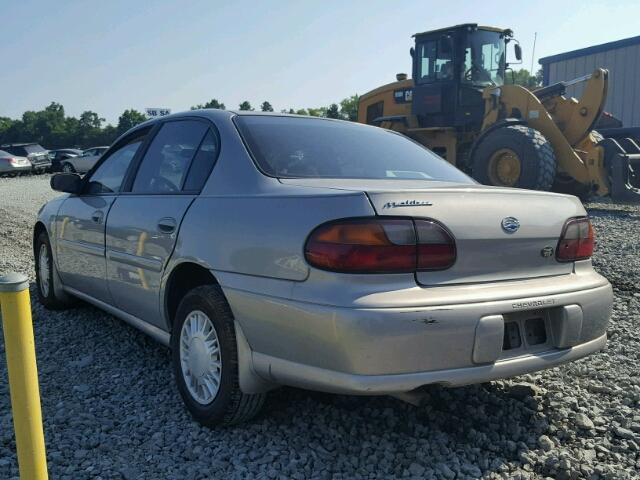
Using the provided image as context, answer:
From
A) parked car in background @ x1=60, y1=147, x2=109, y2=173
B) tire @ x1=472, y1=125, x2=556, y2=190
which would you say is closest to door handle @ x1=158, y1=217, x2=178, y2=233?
tire @ x1=472, y1=125, x2=556, y2=190

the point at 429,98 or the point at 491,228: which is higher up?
the point at 429,98

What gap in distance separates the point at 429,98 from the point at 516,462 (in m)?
10.2

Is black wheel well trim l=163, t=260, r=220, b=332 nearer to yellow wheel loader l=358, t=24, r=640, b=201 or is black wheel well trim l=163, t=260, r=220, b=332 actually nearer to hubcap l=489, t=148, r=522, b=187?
yellow wheel loader l=358, t=24, r=640, b=201

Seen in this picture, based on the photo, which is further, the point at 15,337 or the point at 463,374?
the point at 463,374

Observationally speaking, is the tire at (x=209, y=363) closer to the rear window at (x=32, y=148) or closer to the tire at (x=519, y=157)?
the tire at (x=519, y=157)

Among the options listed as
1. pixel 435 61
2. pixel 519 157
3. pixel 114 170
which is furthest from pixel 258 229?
pixel 435 61

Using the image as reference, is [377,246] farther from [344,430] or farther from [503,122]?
[503,122]

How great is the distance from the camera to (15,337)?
5.67 ft

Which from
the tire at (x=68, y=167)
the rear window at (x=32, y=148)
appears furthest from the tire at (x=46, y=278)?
the rear window at (x=32, y=148)

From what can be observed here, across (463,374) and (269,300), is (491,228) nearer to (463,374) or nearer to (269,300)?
(463,374)

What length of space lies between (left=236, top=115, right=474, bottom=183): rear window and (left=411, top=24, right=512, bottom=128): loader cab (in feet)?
27.8

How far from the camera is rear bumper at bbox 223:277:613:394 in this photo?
226 centimetres

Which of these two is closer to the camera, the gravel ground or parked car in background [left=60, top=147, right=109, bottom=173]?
the gravel ground

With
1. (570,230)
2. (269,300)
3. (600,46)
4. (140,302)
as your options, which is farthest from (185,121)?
(600,46)
